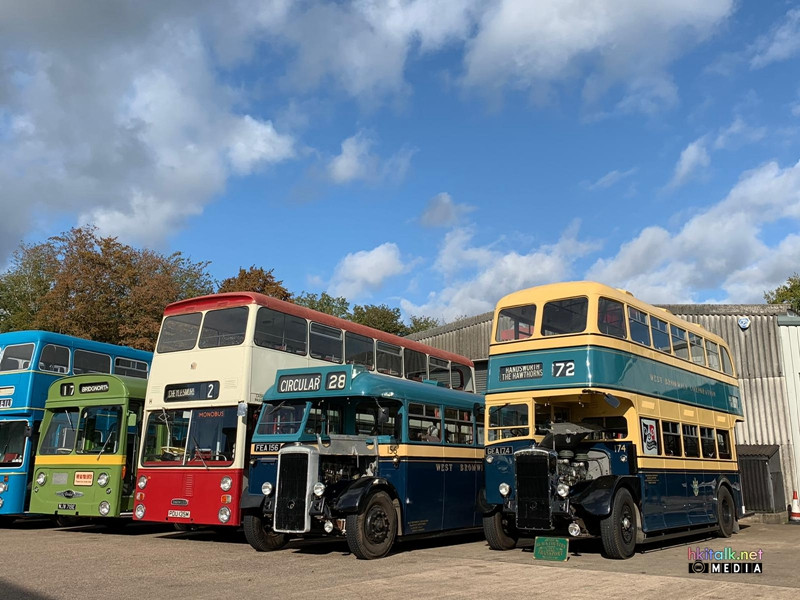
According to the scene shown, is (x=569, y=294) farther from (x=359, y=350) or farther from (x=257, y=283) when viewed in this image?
(x=257, y=283)

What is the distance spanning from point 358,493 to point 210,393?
12.5 ft

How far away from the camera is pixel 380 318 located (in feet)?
193

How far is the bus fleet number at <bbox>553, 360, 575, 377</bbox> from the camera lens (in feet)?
40.2

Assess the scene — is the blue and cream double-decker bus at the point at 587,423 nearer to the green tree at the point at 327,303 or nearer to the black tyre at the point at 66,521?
the black tyre at the point at 66,521

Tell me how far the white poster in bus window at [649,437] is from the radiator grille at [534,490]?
79.2 inches

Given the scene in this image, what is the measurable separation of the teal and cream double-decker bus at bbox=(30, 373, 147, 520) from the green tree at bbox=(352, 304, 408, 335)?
42224 mm

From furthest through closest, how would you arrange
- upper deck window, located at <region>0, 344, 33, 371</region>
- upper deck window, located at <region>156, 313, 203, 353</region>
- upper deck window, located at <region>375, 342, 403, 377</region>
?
upper deck window, located at <region>0, 344, 33, 371</region> < upper deck window, located at <region>375, 342, 403, 377</region> < upper deck window, located at <region>156, 313, 203, 353</region>

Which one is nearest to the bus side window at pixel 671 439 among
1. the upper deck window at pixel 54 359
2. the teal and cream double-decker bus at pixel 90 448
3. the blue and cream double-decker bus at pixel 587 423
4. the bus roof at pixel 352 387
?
the blue and cream double-decker bus at pixel 587 423

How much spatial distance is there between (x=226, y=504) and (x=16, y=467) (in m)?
6.26

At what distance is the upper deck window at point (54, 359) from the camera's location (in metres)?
17.2

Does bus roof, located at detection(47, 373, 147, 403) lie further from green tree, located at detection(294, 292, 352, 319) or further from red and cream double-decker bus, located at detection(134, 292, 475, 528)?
green tree, located at detection(294, 292, 352, 319)

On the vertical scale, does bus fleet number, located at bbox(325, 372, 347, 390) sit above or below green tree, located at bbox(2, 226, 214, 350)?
below

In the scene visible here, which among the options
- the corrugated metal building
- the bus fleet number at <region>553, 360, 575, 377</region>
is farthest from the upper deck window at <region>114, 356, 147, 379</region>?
the corrugated metal building

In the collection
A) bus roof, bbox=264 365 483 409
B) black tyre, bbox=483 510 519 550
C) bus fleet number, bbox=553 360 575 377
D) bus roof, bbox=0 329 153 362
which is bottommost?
black tyre, bbox=483 510 519 550
